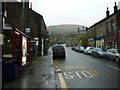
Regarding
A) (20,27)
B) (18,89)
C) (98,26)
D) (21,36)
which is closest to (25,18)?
(20,27)

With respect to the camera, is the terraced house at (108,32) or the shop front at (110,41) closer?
the terraced house at (108,32)

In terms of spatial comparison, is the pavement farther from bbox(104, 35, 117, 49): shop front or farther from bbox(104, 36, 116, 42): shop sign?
bbox(104, 36, 116, 42): shop sign

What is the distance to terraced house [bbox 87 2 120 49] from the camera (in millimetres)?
29781

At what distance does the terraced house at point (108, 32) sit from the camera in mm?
29781

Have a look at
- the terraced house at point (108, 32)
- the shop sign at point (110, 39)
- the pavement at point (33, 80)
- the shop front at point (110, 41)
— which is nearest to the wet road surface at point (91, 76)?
the pavement at point (33, 80)

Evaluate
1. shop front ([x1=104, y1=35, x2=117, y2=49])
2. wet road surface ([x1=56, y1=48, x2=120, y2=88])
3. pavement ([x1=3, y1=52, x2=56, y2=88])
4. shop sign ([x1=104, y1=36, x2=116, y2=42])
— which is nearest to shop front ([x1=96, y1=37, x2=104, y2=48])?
shop front ([x1=104, y1=35, x2=117, y2=49])

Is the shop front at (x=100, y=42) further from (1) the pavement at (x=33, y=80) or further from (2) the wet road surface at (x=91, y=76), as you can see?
(1) the pavement at (x=33, y=80)

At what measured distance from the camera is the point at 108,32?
34.8 metres

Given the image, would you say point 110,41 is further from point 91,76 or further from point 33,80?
point 33,80

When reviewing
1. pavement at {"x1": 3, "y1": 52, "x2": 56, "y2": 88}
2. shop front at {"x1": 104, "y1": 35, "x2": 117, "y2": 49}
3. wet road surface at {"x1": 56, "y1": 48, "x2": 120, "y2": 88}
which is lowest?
wet road surface at {"x1": 56, "y1": 48, "x2": 120, "y2": 88}

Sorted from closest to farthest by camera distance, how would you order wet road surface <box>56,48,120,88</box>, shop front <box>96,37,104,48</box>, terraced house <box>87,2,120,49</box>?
wet road surface <box>56,48,120,88</box> → terraced house <box>87,2,120,49</box> → shop front <box>96,37,104,48</box>

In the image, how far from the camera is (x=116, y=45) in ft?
99.2

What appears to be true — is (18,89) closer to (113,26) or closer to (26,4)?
(26,4)

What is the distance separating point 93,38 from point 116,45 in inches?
590
